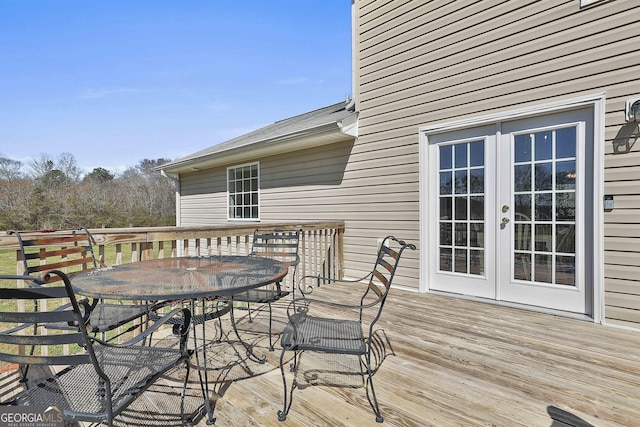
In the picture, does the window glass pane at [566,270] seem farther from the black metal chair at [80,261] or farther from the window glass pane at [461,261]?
the black metal chair at [80,261]

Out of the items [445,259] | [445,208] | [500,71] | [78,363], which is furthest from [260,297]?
[500,71]

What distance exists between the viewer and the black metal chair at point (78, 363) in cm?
107

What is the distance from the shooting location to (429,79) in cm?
420

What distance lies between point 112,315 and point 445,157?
3916 millimetres

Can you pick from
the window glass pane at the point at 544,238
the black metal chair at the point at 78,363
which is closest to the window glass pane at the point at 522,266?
the window glass pane at the point at 544,238

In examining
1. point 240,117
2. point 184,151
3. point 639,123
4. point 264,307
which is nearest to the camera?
point 639,123

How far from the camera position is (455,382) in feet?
6.65

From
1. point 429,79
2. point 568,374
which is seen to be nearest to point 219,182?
point 429,79

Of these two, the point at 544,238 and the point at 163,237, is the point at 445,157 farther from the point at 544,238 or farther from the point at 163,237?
the point at 163,237


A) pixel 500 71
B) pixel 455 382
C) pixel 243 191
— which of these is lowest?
pixel 455 382

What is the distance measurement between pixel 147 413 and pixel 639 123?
441cm

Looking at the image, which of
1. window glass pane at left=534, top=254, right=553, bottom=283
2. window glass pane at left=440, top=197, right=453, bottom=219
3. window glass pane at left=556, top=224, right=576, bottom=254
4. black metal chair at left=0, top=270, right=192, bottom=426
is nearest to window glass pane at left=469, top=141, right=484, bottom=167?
window glass pane at left=440, top=197, right=453, bottom=219

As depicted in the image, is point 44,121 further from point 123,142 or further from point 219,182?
point 219,182

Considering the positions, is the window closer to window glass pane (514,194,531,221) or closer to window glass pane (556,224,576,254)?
window glass pane (514,194,531,221)
